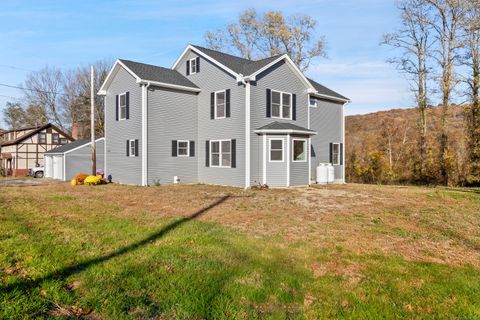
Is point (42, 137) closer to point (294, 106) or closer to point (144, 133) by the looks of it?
point (144, 133)

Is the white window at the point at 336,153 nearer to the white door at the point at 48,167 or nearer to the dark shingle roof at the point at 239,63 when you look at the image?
the dark shingle roof at the point at 239,63

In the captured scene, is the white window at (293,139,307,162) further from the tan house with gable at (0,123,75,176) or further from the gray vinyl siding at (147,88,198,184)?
the tan house with gable at (0,123,75,176)

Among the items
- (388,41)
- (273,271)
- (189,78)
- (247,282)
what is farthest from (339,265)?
(388,41)

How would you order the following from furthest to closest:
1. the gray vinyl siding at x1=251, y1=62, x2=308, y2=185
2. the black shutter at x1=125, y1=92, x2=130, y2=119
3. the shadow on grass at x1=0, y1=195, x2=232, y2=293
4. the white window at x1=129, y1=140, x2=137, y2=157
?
the black shutter at x1=125, y1=92, x2=130, y2=119 < the white window at x1=129, y1=140, x2=137, y2=157 < the gray vinyl siding at x1=251, y1=62, x2=308, y2=185 < the shadow on grass at x1=0, y1=195, x2=232, y2=293

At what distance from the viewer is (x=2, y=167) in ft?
118

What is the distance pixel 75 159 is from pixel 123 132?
9.54 m

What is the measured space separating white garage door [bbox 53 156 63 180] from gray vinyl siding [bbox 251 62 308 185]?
17.9m

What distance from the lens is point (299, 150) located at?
1747 cm

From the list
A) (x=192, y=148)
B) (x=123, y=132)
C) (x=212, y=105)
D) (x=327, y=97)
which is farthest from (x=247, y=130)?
(x=123, y=132)

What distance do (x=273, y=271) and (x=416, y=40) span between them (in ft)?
82.2

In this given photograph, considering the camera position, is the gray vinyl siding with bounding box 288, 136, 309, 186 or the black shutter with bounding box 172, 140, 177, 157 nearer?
the gray vinyl siding with bounding box 288, 136, 309, 186

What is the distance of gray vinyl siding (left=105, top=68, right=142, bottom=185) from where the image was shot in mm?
17766

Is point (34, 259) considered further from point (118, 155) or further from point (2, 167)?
point (2, 167)

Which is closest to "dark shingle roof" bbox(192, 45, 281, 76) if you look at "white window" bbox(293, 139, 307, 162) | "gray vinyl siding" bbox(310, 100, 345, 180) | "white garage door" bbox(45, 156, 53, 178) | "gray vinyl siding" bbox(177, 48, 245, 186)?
"gray vinyl siding" bbox(177, 48, 245, 186)
